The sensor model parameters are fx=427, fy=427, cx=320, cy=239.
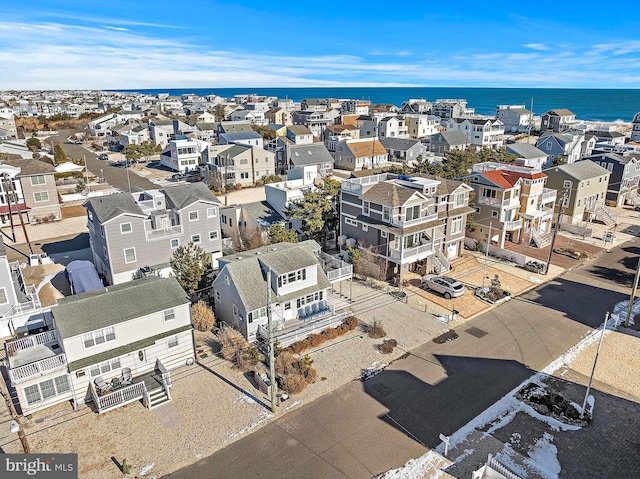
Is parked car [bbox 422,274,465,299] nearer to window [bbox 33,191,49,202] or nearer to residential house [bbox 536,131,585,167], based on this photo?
window [bbox 33,191,49,202]

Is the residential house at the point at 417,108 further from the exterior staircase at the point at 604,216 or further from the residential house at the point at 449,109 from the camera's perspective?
the exterior staircase at the point at 604,216

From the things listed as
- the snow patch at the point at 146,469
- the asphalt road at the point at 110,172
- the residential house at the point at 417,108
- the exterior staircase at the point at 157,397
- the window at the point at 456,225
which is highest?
the residential house at the point at 417,108

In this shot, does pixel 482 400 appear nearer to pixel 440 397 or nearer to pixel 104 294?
A: pixel 440 397

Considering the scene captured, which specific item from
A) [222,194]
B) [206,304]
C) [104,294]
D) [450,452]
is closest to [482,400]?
[450,452]

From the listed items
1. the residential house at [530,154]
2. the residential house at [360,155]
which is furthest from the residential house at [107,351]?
the residential house at [530,154]

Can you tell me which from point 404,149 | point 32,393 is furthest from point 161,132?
point 32,393

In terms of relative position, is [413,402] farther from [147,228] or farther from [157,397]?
[147,228]
